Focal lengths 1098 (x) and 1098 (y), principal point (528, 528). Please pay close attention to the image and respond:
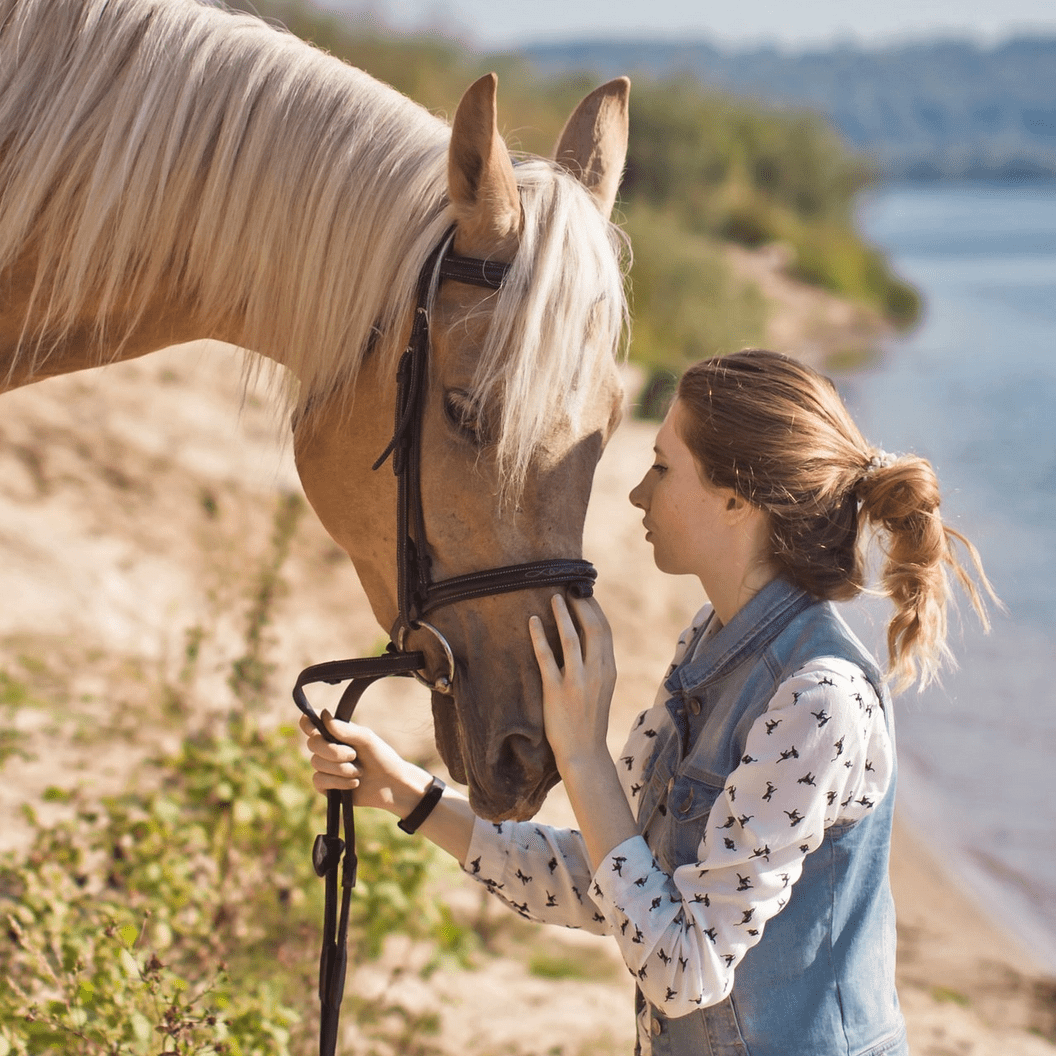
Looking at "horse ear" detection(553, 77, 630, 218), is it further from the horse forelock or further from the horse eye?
the horse eye

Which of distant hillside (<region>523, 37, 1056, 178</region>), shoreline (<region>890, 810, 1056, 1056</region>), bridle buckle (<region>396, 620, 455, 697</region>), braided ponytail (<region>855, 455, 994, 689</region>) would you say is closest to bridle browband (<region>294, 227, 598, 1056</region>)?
bridle buckle (<region>396, 620, 455, 697</region>)

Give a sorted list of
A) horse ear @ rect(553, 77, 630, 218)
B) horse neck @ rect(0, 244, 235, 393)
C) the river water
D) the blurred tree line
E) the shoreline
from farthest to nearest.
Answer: the blurred tree line
the river water
the shoreline
horse ear @ rect(553, 77, 630, 218)
horse neck @ rect(0, 244, 235, 393)

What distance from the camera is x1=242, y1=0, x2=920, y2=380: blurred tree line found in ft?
48.3

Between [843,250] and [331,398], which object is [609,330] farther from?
[843,250]

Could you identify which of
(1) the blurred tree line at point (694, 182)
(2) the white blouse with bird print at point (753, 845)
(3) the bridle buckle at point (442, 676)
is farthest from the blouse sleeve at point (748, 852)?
(1) the blurred tree line at point (694, 182)

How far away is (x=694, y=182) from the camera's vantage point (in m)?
26.4

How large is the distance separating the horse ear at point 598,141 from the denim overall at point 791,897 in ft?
2.88

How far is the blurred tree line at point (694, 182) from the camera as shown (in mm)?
14719

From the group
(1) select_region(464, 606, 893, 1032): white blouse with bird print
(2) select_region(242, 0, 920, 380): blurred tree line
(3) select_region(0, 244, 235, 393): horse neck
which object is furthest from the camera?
(2) select_region(242, 0, 920, 380): blurred tree line

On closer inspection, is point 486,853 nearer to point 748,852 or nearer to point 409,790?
point 409,790

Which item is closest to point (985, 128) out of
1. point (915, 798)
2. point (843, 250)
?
point (843, 250)

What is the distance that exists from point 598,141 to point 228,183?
0.71 meters

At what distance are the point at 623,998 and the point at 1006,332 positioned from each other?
21136 mm

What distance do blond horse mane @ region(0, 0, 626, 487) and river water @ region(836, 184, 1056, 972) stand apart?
899 mm
